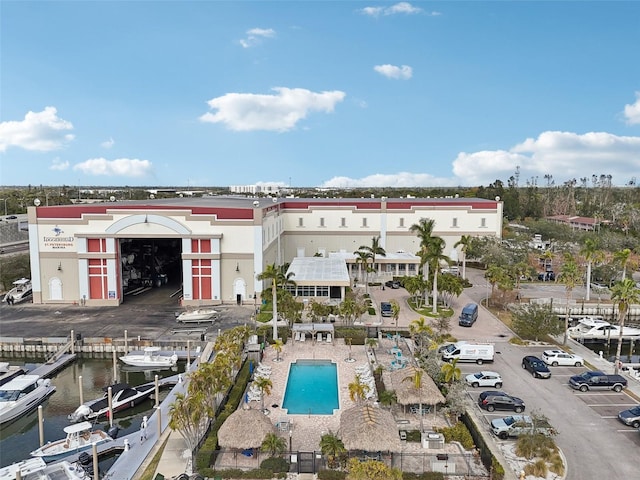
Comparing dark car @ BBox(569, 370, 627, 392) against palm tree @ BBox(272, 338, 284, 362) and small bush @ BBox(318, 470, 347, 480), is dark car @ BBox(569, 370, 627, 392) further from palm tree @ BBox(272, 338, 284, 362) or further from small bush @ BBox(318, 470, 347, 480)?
palm tree @ BBox(272, 338, 284, 362)

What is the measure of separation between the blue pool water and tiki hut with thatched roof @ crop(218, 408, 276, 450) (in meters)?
4.60

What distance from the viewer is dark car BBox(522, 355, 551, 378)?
2838 cm

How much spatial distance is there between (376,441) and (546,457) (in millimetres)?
6921

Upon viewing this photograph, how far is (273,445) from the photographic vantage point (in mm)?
19141

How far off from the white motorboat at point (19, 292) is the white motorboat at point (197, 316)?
1786 cm

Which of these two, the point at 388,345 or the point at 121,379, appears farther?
the point at 388,345

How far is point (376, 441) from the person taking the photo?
18828 millimetres

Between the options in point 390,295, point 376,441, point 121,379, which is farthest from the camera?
point 390,295

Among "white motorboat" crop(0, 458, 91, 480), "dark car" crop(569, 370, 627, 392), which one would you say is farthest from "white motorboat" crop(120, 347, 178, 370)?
"dark car" crop(569, 370, 627, 392)

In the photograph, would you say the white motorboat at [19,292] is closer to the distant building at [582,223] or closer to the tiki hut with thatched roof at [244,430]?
the tiki hut with thatched roof at [244,430]

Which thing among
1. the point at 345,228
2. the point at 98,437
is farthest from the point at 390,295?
the point at 98,437

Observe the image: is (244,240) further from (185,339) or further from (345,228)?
(345,228)

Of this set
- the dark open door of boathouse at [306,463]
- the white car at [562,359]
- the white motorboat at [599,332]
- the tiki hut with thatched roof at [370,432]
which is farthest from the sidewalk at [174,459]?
the white motorboat at [599,332]

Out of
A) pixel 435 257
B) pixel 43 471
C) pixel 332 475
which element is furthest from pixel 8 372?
pixel 435 257
